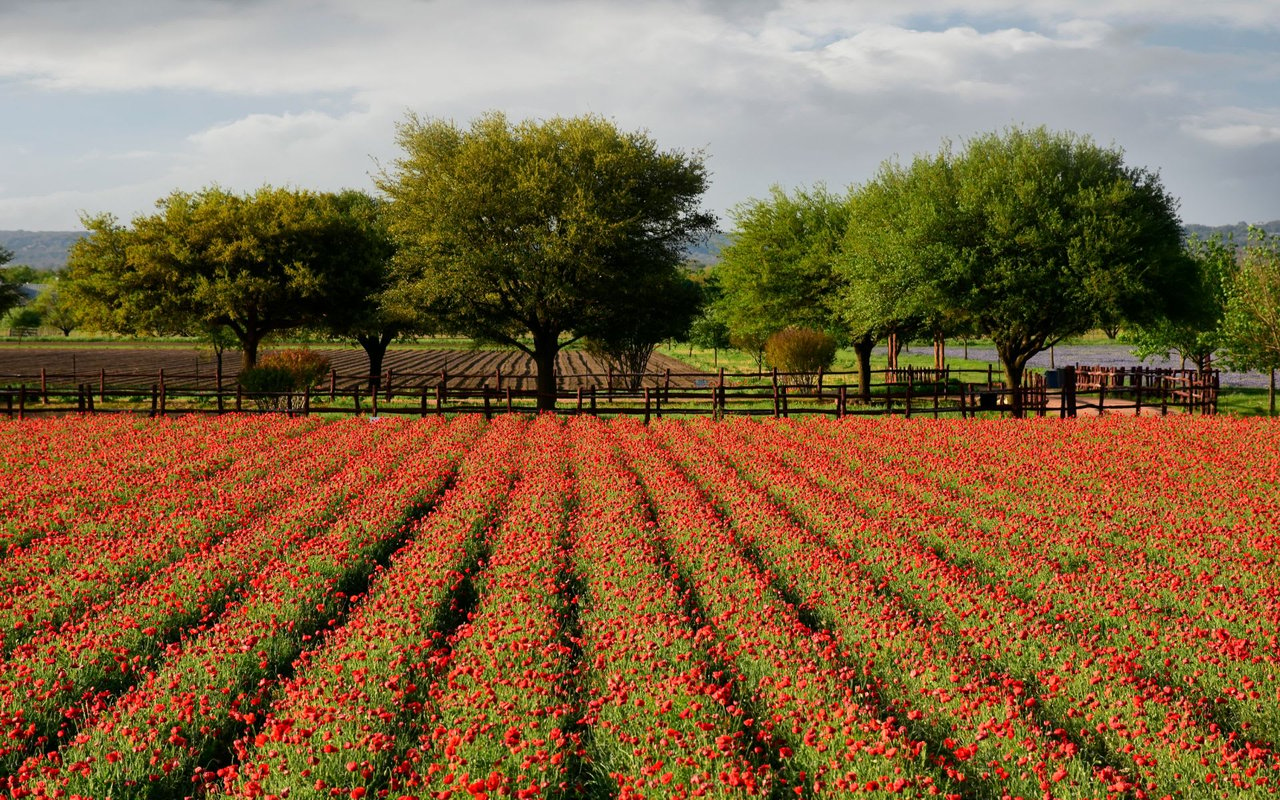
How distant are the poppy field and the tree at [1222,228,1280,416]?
66.6ft

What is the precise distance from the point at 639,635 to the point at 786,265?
4237 centimetres

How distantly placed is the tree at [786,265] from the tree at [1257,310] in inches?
714

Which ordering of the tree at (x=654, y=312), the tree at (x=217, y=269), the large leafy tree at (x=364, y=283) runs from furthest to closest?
the large leafy tree at (x=364, y=283) < the tree at (x=217, y=269) < the tree at (x=654, y=312)

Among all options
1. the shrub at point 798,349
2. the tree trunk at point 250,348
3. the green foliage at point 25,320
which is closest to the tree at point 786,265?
the shrub at point 798,349

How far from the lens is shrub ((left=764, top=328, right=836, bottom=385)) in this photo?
4716cm

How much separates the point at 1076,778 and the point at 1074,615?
363 cm

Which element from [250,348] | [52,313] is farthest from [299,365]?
[52,313]

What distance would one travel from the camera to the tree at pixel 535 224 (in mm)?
37344

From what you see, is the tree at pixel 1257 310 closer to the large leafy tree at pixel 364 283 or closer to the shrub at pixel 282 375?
the large leafy tree at pixel 364 283

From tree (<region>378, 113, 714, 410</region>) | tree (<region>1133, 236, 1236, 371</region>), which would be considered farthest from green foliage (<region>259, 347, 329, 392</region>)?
tree (<region>1133, 236, 1236, 371</region>)

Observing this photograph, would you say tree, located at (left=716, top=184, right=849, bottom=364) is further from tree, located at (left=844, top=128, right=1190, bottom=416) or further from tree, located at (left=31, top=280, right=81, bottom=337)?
tree, located at (left=31, top=280, right=81, bottom=337)

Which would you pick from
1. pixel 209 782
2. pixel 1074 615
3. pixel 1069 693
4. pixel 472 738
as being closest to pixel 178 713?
pixel 209 782

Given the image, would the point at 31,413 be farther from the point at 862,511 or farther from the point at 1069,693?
the point at 1069,693

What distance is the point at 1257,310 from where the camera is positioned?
3372 cm
